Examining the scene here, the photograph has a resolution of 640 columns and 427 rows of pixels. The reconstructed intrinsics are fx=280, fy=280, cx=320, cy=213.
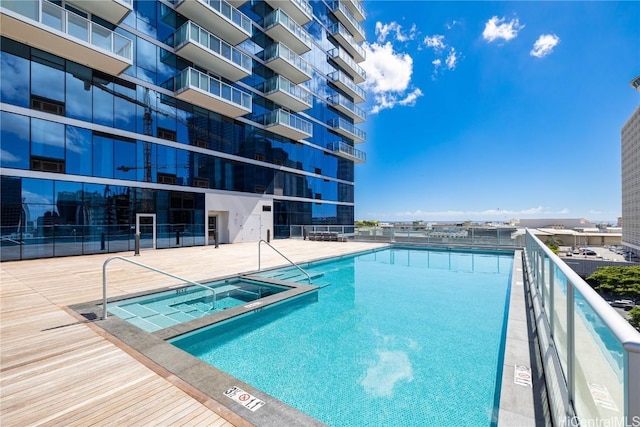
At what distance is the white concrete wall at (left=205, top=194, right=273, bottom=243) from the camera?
1667 cm

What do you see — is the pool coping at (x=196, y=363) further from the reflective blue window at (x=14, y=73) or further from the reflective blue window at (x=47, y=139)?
the reflective blue window at (x=14, y=73)

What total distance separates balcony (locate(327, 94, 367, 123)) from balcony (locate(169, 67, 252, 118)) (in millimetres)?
10993

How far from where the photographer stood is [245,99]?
16.9m

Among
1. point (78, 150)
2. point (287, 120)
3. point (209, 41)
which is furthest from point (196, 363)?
point (287, 120)

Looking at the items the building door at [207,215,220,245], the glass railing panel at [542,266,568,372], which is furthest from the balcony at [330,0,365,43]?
the glass railing panel at [542,266,568,372]

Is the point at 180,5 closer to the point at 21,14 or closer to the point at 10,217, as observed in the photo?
the point at 21,14

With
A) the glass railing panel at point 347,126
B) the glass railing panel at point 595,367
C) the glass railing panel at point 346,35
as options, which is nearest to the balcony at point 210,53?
the glass railing panel at point 347,126

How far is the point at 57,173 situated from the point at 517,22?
2637 cm

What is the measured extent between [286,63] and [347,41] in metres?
11.2

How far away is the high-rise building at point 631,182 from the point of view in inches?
1689

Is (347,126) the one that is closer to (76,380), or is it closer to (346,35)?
(346,35)

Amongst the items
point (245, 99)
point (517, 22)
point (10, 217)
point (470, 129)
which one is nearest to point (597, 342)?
point (10, 217)

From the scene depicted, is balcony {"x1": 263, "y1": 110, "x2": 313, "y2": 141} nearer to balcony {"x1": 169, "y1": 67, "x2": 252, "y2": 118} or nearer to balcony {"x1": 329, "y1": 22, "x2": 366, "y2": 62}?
balcony {"x1": 169, "y1": 67, "x2": 252, "y2": 118}

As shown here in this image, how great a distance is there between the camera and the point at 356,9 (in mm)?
28234
